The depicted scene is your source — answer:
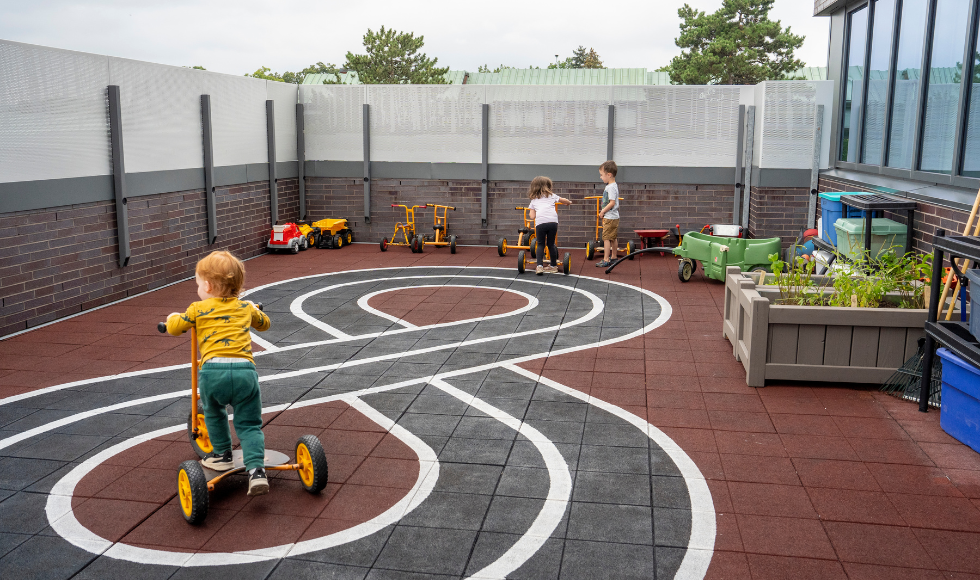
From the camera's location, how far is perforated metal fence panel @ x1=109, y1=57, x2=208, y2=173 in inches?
425

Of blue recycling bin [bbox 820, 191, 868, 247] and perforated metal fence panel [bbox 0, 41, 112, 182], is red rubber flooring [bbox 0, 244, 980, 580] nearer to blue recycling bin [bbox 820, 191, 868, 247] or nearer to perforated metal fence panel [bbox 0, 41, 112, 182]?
perforated metal fence panel [bbox 0, 41, 112, 182]

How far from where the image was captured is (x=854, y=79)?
13023 millimetres

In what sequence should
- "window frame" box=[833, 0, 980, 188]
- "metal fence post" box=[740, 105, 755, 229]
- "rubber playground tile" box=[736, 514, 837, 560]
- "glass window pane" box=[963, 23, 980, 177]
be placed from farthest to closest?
"metal fence post" box=[740, 105, 755, 229]
"window frame" box=[833, 0, 980, 188]
"glass window pane" box=[963, 23, 980, 177]
"rubber playground tile" box=[736, 514, 837, 560]

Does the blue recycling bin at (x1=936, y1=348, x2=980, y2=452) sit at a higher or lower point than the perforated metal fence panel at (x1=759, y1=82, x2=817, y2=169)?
lower

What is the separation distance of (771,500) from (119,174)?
29.8ft

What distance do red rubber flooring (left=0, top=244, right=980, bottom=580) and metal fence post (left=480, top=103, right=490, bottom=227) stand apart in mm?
6566

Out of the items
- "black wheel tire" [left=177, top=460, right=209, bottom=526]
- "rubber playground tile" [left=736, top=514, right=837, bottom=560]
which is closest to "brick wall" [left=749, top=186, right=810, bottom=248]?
"rubber playground tile" [left=736, top=514, right=837, bottom=560]

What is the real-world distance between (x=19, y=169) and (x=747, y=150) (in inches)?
456

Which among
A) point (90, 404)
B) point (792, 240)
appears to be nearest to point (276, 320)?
point (90, 404)

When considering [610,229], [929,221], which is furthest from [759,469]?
[610,229]

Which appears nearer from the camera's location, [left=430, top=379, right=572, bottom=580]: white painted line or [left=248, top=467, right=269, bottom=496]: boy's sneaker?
[left=430, top=379, right=572, bottom=580]: white painted line

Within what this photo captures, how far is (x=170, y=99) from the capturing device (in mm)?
11844

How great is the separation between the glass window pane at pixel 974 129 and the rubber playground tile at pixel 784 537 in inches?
216

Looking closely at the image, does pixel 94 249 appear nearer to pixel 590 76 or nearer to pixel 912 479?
pixel 912 479
